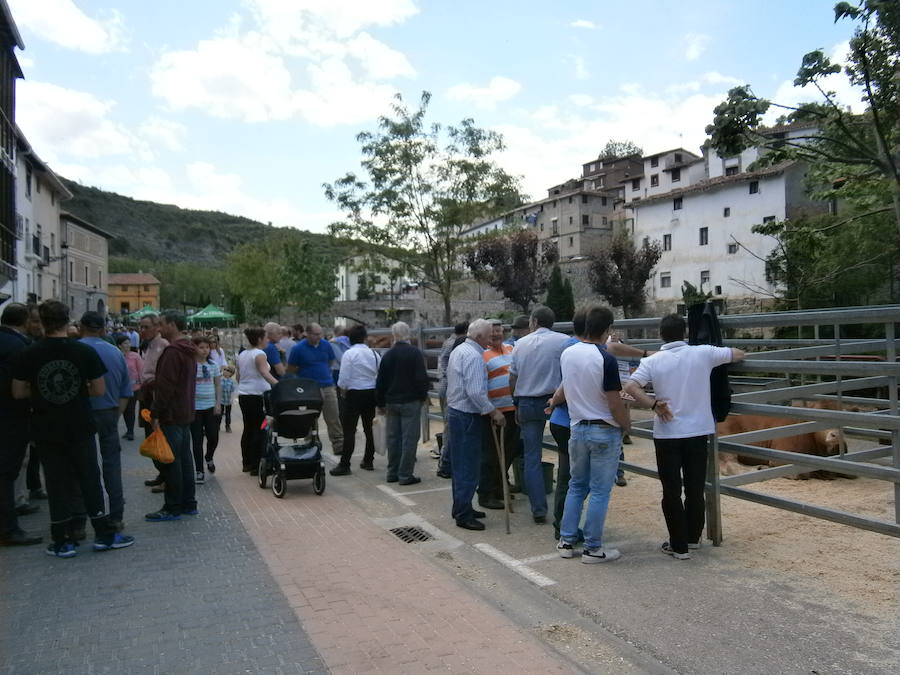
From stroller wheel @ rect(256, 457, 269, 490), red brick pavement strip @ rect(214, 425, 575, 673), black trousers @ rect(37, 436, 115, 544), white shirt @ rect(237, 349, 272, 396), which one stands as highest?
white shirt @ rect(237, 349, 272, 396)

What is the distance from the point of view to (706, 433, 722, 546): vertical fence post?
5.39 m

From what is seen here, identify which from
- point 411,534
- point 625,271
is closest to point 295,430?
point 411,534

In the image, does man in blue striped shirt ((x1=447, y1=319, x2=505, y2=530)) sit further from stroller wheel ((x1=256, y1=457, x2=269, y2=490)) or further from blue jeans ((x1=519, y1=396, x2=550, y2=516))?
stroller wheel ((x1=256, y1=457, x2=269, y2=490))

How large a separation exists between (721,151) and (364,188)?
34.3 feet

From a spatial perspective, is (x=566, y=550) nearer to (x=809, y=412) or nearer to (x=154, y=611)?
(x=809, y=412)

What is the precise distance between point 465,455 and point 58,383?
3.43 metres

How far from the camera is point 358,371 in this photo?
920cm

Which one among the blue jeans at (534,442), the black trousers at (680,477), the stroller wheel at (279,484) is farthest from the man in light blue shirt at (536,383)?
the stroller wheel at (279,484)

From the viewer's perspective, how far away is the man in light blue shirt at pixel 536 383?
20.5ft

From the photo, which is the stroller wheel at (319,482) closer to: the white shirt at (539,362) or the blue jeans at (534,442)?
the blue jeans at (534,442)

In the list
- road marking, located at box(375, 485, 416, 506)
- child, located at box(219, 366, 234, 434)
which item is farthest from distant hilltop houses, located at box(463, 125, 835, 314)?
road marking, located at box(375, 485, 416, 506)

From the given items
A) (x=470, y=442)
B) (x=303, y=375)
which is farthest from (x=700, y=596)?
(x=303, y=375)

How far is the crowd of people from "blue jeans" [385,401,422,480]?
2 centimetres

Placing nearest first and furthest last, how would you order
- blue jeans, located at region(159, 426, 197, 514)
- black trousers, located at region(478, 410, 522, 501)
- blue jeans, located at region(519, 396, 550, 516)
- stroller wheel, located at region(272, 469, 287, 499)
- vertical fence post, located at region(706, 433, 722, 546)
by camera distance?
1. vertical fence post, located at region(706, 433, 722, 546)
2. blue jeans, located at region(519, 396, 550, 516)
3. blue jeans, located at region(159, 426, 197, 514)
4. black trousers, located at region(478, 410, 522, 501)
5. stroller wheel, located at region(272, 469, 287, 499)
